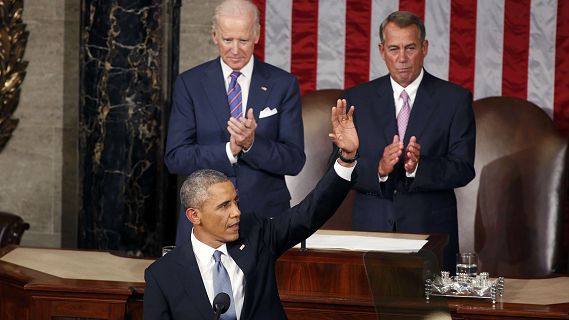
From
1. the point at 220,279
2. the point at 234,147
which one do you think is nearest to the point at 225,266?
the point at 220,279

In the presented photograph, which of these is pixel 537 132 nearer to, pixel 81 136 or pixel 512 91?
pixel 512 91

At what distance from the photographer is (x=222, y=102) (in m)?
5.42

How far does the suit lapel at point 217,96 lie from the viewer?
5387 millimetres

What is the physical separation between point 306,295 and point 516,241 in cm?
280

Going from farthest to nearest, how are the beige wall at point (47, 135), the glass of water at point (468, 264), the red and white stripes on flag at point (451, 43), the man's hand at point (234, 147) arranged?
the beige wall at point (47, 135), the red and white stripes on flag at point (451, 43), the man's hand at point (234, 147), the glass of water at point (468, 264)

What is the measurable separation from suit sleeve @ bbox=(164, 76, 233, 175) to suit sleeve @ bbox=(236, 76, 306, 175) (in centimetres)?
13

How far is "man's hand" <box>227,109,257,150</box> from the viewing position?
493 cm

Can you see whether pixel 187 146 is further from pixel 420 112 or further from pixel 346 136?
pixel 346 136

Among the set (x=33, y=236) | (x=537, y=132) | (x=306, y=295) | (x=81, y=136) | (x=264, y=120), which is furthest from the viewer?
(x=33, y=236)

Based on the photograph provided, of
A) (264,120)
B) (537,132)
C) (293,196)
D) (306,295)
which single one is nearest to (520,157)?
(537,132)

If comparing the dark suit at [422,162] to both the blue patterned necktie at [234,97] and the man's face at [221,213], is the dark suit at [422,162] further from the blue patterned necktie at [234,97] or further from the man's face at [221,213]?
the man's face at [221,213]

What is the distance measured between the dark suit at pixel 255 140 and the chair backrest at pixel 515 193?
82.1 inches

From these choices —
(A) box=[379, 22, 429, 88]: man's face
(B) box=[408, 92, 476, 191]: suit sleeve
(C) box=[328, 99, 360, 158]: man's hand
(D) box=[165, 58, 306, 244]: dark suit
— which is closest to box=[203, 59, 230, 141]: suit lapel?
(D) box=[165, 58, 306, 244]: dark suit

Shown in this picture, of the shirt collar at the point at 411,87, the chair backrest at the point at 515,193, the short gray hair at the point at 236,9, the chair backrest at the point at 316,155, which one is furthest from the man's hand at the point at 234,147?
the chair backrest at the point at 515,193
